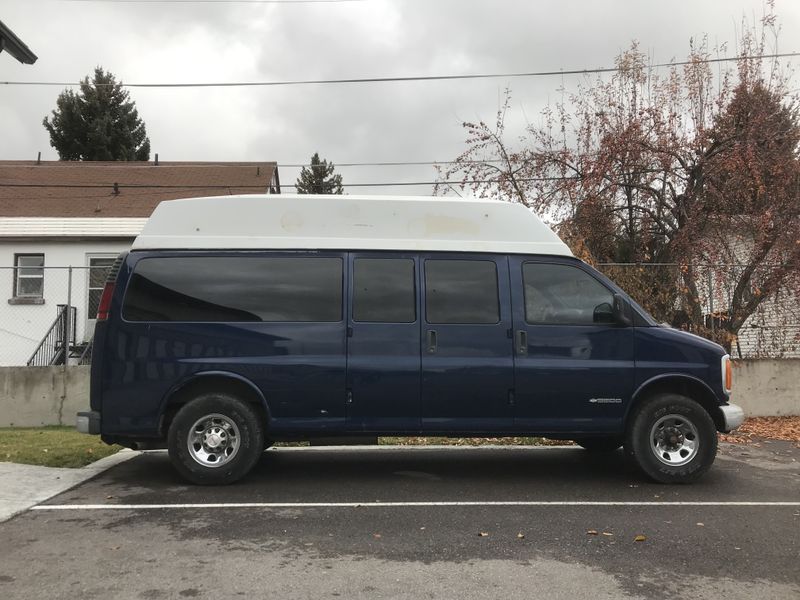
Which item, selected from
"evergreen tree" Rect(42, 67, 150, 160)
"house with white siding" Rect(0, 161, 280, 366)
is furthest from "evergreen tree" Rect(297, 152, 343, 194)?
"house with white siding" Rect(0, 161, 280, 366)

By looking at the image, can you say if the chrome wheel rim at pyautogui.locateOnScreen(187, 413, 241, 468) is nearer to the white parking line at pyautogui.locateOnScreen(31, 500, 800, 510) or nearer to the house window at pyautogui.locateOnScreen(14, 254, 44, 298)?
the white parking line at pyautogui.locateOnScreen(31, 500, 800, 510)

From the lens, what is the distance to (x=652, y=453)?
6.16m

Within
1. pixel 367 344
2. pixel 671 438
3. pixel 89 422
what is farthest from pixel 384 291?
pixel 671 438

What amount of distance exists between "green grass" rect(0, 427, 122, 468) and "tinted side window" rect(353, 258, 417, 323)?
3.73 meters

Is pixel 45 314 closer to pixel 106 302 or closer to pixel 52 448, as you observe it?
pixel 52 448

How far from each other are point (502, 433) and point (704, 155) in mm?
8228

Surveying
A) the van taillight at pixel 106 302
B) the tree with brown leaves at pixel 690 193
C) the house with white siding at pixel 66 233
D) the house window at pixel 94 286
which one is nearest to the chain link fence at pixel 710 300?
the tree with brown leaves at pixel 690 193

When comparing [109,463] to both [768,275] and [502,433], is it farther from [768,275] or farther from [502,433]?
[768,275]

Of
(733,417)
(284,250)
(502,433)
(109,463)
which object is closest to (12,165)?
(109,463)

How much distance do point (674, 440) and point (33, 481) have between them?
239 inches

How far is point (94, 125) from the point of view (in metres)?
33.9

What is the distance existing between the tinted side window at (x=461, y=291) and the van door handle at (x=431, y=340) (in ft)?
0.36

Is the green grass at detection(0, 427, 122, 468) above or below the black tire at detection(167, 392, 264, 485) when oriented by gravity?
below

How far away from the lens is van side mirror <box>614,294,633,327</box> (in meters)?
6.16
